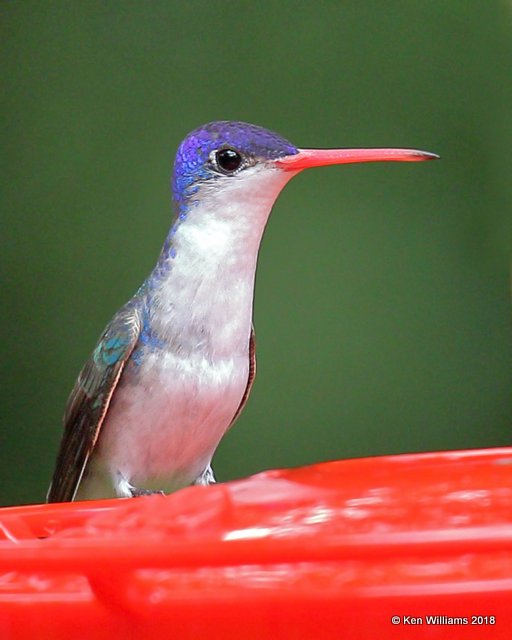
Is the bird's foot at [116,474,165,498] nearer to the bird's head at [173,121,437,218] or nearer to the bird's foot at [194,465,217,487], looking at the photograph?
the bird's foot at [194,465,217,487]

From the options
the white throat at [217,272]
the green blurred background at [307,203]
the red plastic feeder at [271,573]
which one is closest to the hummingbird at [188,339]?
the white throat at [217,272]

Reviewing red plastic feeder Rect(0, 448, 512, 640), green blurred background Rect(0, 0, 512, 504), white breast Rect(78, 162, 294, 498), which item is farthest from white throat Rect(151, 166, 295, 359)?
green blurred background Rect(0, 0, 512, 504)

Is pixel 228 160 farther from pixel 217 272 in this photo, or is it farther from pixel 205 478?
pixel 205 478

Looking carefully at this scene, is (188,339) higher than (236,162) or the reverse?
the reverse

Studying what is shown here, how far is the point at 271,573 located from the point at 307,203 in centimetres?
216

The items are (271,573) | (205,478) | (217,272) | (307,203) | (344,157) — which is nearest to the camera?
(271,573)

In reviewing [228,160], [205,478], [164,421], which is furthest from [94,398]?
[228,160]

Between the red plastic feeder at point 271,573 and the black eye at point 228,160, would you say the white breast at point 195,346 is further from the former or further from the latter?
the red plastic feeder at point 271,573

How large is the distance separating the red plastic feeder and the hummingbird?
2.58 feet

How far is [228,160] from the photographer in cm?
144

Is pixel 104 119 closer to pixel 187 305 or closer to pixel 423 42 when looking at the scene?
pixel 423 42

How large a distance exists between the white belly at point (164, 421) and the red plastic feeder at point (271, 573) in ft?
2.56

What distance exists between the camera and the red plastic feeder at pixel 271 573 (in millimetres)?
480

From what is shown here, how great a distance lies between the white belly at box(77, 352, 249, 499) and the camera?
1.37 m
